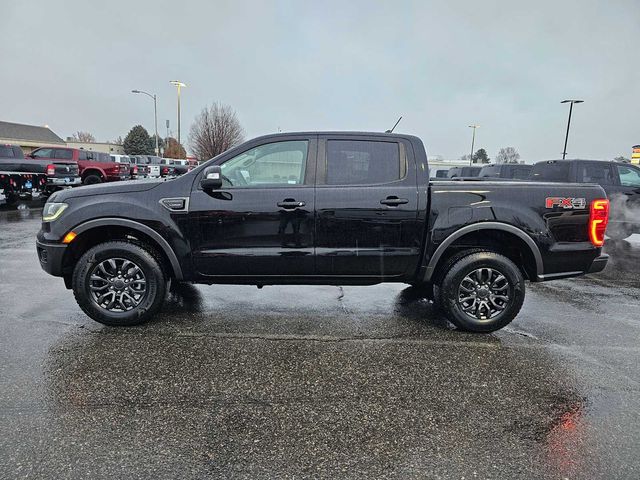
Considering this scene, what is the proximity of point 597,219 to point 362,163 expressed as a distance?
2310 mm

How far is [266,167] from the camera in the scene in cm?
425

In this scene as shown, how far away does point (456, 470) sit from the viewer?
2350 millimetres

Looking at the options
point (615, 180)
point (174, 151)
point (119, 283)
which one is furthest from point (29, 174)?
point (174, 151)

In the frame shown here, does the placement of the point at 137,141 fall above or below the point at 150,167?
above

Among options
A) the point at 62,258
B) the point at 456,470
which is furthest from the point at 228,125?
the point at 456,470

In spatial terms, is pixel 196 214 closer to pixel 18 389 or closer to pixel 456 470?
pixel 18 389

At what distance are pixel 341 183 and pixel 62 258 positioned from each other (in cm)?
273

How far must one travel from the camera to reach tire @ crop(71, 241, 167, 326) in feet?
A: 13.6

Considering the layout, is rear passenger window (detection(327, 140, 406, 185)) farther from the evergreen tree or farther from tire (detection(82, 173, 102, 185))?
the evergreen tree

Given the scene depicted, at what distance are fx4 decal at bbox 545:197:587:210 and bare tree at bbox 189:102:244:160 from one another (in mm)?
35679

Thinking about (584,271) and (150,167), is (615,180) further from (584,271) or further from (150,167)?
(150,167)

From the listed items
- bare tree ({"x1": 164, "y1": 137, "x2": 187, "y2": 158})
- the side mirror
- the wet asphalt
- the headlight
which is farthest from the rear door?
bare tree ({"x1": 164, "y1": 137, "x2": 187, "y2": 158})

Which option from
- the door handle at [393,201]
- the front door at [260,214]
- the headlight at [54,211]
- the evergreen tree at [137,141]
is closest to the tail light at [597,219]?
the door handle at [393,201]

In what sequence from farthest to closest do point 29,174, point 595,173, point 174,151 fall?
point 174,151, point 29,174, point 595,173
